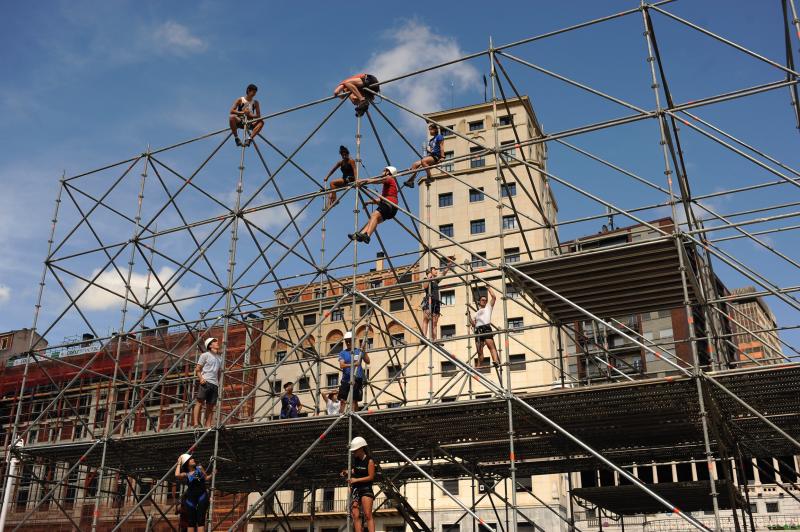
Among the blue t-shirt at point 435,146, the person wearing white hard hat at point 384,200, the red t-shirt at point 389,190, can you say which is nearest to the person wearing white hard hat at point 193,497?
the person wearing white hard hat at point 384,200

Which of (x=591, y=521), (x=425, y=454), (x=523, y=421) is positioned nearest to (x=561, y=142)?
(x=523, y=421)

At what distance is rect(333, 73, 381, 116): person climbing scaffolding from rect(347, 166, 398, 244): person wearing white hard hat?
169cm

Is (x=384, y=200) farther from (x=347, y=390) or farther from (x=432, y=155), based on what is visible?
(x=347, y=390)

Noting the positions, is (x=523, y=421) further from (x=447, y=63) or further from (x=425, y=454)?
(x=447, y=63)

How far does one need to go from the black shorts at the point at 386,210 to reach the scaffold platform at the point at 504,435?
423 centimetres

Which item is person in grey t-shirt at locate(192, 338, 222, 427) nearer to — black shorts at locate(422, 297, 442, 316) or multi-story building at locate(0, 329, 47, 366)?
black shorts at locate(422, 297, 442, 316)

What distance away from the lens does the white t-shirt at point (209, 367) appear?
15438 mm

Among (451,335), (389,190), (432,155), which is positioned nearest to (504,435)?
(389,190)

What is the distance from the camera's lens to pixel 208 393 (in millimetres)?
15422

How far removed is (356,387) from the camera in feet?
47.6

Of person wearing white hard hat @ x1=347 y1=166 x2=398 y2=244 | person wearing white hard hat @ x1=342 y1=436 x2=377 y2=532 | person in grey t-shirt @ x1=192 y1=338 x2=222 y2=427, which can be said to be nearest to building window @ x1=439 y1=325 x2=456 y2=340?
person wearing white hard hat @ x1=347 y1=166 x2=398 y2=244

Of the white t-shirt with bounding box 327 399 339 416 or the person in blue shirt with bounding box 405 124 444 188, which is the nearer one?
the person in blue shirt with bounding box 405 124 444 188

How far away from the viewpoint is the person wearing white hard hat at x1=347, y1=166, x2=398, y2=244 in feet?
50.7

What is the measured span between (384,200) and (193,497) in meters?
6.42
